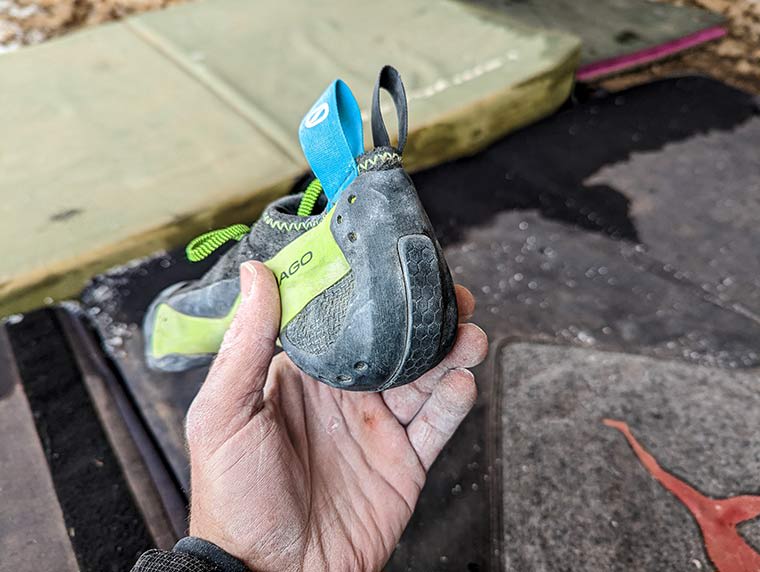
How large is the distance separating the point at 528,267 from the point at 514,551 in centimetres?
72

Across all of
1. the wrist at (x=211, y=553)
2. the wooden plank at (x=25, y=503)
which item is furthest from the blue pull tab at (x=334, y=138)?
the wooden plank at (x=25, y=503)

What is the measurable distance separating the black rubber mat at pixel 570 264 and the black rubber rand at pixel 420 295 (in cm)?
49

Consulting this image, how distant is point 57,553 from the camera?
3.44ft

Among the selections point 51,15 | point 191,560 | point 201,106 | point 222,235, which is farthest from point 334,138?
point 51,15

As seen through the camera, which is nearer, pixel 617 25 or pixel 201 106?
pixel 201 106

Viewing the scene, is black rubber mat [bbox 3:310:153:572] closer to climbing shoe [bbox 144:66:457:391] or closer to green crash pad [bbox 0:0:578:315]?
green crash pad [bbox 0:0:578:315]

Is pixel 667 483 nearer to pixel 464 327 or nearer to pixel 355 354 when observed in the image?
pixel 464 327

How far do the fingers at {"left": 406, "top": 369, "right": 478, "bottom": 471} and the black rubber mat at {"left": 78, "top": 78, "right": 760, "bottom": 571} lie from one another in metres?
0.19

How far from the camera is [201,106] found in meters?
1.79

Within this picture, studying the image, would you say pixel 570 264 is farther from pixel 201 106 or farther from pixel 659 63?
pixel 659 63

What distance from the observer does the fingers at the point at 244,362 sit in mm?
812

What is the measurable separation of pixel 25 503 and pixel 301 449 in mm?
535

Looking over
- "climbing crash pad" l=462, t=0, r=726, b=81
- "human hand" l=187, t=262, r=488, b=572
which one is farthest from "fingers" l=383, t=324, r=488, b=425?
"climbing crash pad" l=462, t=0, r=726, b=81

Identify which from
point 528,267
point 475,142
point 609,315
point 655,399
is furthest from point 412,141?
point 655,399
